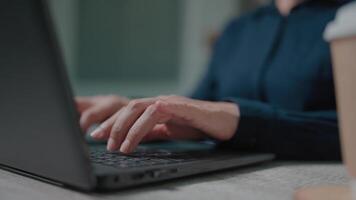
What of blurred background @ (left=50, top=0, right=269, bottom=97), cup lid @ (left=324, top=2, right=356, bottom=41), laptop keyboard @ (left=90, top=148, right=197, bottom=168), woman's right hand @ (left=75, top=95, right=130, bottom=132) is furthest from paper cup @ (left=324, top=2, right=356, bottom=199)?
blurred background @ (left=50, top=0, right=269, bottom=97)

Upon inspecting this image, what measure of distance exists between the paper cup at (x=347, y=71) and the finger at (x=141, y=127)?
0.94ft

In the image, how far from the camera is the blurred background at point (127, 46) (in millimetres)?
2555

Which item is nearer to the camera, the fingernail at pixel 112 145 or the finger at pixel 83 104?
the fingernail at pixel 112 145

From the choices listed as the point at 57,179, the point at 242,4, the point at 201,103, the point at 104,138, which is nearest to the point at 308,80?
the point at 201,103

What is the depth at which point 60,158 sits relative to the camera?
424 mm

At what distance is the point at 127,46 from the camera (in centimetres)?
258

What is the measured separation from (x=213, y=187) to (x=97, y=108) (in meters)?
0.42

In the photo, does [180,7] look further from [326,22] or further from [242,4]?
[326,22]

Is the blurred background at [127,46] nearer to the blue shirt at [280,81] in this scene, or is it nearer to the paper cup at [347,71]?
the blue shirt at [280,81]

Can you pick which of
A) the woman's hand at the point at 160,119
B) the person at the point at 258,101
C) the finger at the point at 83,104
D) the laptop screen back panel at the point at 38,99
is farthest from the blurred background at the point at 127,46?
the laptop screen back panel at the point at 38,99

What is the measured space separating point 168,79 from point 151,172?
2.12m

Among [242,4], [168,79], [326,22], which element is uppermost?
[242,4]

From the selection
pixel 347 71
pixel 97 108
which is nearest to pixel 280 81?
pixel 97 108

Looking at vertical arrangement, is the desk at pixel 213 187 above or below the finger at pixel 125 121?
below
